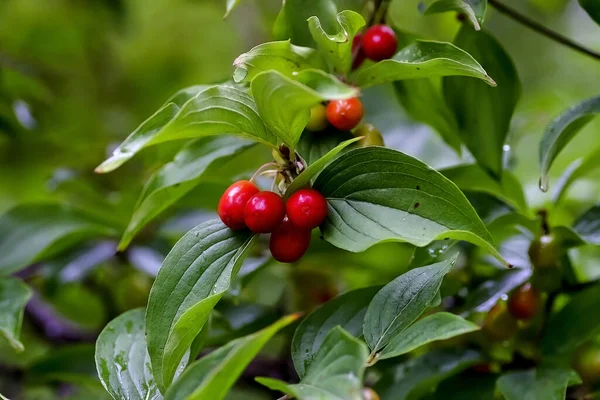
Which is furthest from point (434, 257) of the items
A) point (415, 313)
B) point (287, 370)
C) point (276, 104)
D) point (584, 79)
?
point (584, 79)

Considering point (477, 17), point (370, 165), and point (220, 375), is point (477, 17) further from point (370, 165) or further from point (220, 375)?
point (220, 375)

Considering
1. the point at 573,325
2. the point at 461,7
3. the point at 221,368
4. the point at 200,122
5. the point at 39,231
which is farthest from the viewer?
the point at 39,231

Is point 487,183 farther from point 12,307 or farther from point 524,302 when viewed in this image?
point 12,307

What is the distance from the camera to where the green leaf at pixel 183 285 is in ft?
1.95

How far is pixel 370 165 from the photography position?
24.5 inches

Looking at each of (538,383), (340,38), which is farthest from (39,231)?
(538,383)

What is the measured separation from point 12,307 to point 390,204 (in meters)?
0.52

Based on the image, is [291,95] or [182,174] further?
[182,174]

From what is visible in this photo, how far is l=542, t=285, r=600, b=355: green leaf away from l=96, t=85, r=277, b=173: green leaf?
472 millimetres

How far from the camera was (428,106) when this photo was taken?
0.86m

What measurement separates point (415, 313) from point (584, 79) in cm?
178

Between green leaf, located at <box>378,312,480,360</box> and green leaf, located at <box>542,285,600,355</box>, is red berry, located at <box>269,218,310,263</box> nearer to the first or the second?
green leaf, located at <box>378,312,480,360</box>

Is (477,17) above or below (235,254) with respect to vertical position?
above

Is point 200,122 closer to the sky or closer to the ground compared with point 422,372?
closer to the sky
